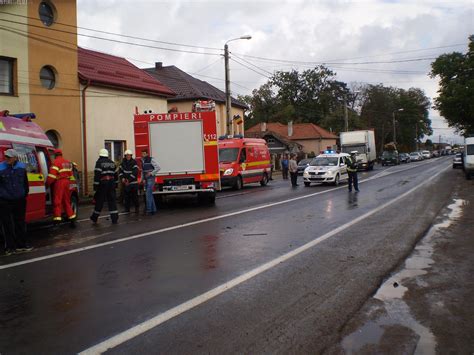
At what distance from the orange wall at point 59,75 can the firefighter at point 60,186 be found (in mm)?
9477

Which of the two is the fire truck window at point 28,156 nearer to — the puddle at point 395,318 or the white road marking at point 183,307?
the white road marking at point 183,307

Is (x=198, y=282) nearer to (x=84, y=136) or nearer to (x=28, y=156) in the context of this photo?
(x=28, y=156)

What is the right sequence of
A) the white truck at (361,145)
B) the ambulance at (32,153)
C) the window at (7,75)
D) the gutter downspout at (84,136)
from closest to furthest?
the ambulance at (32,153), the window at (7,75), the gutter downspout at (84,136), the white truck at (361,145)

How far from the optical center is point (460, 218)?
12203mm

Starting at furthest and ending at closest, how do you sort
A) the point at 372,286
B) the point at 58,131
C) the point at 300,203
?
the point at 58,131 → the point at 300,203 → the point at 372,286

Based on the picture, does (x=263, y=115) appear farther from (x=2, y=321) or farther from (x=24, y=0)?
(x=2, y=321)

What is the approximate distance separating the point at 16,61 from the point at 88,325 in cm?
1707

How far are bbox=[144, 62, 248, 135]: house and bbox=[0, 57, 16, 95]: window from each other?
18.8 m

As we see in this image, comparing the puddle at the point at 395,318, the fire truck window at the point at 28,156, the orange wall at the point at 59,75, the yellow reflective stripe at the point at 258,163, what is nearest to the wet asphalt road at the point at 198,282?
the puddle at the point at 395,318

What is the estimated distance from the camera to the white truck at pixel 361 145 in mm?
42125

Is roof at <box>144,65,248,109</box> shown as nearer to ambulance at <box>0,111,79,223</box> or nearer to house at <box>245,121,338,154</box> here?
house at <box>245,121,338,154</box>

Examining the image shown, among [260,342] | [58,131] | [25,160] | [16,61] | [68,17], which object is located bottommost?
[260,342]

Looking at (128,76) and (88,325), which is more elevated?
(128,76)

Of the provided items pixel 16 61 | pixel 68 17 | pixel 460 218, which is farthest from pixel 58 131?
pixel 460 218
